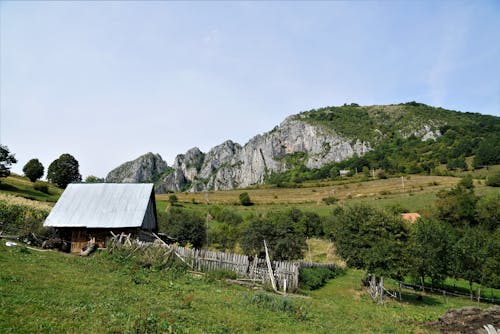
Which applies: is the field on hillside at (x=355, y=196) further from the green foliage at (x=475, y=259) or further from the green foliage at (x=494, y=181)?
the green foliage at (x=475, y=259)

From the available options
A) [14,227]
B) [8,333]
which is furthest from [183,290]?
[14,227]

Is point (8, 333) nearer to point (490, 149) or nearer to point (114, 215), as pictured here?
point (114, 215)

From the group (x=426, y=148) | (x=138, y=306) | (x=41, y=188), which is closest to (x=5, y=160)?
(x=41, y=188)

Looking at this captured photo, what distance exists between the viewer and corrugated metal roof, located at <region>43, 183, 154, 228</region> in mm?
28281

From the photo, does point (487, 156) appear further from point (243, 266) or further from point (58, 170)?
point (58, 170)

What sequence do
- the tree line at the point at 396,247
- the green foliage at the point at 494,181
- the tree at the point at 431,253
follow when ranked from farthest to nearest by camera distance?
1. the green foliage at the point at 494,181
2. the tree at the point at 431,253
3. the tree line at the point at 396,247

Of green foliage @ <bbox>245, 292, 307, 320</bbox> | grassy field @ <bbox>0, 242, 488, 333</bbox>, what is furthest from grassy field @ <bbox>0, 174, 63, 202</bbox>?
green foliage @ <bbox>245, 292, 307, 320</bbox>

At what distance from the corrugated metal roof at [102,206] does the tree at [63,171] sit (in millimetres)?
51880

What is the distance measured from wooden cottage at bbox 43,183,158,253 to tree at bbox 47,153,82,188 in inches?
2061

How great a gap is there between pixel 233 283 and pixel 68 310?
12728 mm

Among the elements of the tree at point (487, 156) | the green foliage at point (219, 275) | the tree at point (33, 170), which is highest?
the tree at point (487, 156)

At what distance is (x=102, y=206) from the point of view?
2994 cm

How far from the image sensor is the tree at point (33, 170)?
70500 millimetres

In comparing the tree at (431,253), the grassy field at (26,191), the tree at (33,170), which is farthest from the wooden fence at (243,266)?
the tree at (33,170)
